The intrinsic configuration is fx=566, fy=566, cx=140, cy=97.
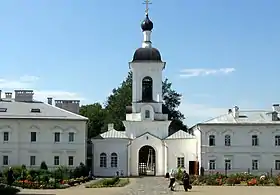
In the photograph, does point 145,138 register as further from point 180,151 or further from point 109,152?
point 109,152

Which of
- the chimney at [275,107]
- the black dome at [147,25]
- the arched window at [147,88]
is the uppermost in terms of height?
the black dome at [147,25]

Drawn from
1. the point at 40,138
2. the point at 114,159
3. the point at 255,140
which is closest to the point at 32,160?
the point at 40,138

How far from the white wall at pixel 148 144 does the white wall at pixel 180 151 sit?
2.62 feet

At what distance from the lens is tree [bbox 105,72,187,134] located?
72.8 meters

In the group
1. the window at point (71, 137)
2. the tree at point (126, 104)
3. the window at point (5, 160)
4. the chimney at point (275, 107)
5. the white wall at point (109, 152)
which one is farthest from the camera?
the tree at point (126, 104)

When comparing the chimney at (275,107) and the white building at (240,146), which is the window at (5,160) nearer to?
the white building at (240,146)

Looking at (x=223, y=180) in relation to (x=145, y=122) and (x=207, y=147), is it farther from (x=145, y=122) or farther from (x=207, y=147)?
(x=145, y=122)

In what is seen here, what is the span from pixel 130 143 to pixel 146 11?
14.2 metres

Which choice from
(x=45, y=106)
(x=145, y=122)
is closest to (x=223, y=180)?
(x=145, y=122)

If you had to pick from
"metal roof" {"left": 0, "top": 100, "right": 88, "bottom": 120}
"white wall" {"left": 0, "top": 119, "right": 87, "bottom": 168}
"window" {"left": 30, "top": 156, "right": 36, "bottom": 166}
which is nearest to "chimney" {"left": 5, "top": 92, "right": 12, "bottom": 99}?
"metal roof" {"left": 0, "top": 100, "right": 88, "bottom": 120}

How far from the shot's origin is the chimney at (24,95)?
5528 centimetres

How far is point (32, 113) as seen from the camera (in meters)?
52.6

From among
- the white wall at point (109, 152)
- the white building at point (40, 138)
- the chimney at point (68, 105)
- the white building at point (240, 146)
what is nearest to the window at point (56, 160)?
the white building at point (40, 138)

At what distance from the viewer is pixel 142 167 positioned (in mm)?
56031
